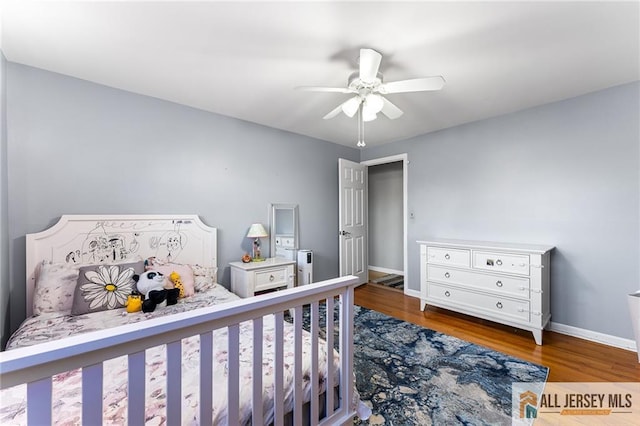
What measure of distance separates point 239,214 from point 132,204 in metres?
1.06

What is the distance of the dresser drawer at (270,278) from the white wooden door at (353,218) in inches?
44.8

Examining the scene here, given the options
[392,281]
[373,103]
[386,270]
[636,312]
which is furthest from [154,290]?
[386,270]

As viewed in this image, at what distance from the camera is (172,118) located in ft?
8.87

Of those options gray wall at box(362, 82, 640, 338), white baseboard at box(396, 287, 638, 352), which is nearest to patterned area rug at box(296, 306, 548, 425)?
white baseboard at box(396, 287, 638, 352)

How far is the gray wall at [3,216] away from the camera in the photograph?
1.85m

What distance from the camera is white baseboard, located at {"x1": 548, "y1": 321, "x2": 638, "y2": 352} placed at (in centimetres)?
232

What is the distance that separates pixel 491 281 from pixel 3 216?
13.6 ft

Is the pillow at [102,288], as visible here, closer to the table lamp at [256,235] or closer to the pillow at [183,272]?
the pillow at [183,272]

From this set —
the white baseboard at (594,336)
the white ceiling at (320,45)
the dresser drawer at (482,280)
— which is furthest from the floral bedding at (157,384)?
the white baseboard at (594,336)

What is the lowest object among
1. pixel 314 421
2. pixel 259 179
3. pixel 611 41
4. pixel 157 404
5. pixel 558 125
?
pixel 314 421

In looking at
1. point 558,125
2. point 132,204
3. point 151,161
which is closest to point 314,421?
point 132,204

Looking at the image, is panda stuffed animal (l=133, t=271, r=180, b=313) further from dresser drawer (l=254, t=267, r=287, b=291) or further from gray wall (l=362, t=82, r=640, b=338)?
gray wall (l=362, t=82, r=640, b=338)

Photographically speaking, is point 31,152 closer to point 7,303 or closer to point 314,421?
point 7,303

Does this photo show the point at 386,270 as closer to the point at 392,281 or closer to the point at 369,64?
the point at 392,281
